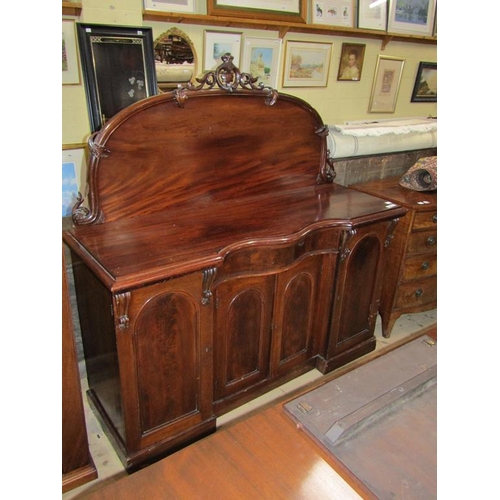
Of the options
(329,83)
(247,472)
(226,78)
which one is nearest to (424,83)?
(329,83)

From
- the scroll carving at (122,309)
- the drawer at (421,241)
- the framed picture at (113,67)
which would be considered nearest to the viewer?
the scroll carving at (122,309)

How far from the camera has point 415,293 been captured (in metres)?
2.82

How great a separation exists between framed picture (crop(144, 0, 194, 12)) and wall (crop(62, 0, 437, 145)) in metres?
0.05

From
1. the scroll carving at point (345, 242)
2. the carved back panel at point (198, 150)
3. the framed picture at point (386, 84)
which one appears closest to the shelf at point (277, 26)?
the framed picture at point (386, 84)

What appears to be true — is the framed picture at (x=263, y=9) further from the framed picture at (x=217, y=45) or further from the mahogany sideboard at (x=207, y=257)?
the mahogany sideboard at (x=207, y=257)

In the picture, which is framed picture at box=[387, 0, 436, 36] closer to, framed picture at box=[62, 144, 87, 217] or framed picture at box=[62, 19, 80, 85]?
framed picture at box=[62, 19, 80, 85]

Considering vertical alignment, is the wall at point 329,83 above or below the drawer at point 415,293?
above

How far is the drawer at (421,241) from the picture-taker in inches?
103

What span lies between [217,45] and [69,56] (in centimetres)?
77

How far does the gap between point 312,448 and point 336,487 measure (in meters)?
0.12

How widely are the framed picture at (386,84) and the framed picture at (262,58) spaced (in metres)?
0.90

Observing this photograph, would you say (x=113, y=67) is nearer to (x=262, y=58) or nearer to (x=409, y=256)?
(x=262, y=58)
